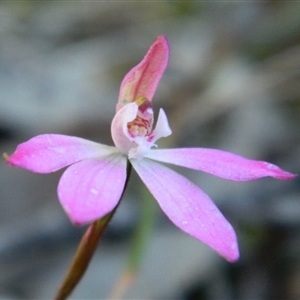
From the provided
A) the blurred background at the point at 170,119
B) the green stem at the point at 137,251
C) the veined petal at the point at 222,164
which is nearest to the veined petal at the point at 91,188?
the veined petal at the point at 222,164

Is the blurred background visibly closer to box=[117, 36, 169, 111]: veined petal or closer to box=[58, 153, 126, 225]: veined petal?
box=[117, 36, 169, 111]: veined petal

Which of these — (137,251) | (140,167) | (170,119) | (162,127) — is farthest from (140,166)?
(170,119)

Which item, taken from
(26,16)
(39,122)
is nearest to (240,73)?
(39,122)

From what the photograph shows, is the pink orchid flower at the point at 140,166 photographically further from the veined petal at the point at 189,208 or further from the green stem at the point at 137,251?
the green stem at the point at 137,251

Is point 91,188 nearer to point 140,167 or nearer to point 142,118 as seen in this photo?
point 140,167

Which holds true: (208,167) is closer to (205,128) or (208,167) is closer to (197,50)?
(205,128)

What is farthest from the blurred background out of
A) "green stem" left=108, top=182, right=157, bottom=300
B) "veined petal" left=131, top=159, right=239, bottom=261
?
"veined petal" left=131, top=159, right=239, bottom=261
